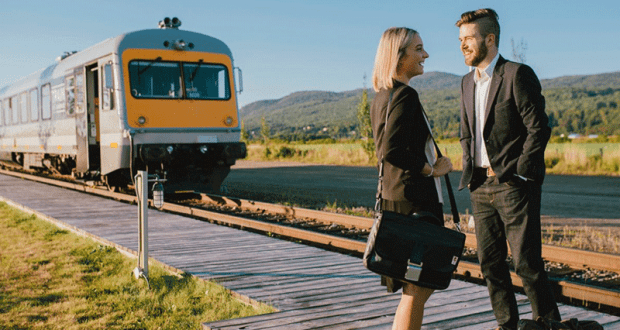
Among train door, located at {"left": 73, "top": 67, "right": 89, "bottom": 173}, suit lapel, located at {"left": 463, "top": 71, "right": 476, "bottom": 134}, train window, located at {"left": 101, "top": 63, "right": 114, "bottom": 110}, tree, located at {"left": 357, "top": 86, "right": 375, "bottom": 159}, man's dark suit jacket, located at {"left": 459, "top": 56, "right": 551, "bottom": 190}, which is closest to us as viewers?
man's dark suit jacket, located at {"left": 459, "top": 56, "right": 551, "bottom": 190}

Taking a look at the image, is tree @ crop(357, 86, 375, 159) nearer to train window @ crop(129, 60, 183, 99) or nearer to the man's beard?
train window @ crop(129, 60, 183, 99)

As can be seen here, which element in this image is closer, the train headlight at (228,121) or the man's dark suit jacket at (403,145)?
the man's dark suit jacket at (403,145)

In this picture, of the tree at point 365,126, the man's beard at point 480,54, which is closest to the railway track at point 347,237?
the man's beard at point 480,54

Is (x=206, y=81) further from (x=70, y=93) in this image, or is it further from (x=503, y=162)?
(x=503, y=162)

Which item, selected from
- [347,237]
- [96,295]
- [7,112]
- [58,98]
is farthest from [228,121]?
[7,112]

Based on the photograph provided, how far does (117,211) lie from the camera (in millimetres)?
10875

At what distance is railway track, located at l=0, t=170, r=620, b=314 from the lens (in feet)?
16.7

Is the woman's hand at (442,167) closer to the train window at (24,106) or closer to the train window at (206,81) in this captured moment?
the train window at (206,81)

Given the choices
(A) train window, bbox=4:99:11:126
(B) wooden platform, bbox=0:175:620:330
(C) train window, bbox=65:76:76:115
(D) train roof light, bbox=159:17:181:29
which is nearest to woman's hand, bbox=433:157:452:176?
(B) wooden platform, bbox=0:175:620:330

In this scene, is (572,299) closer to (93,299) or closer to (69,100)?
(93,299)

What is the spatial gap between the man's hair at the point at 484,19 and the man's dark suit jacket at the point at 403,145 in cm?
68

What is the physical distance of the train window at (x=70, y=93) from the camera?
14.2 meters

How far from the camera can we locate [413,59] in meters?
2.97

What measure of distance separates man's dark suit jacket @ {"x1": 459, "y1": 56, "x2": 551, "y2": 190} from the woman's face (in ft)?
1.78
